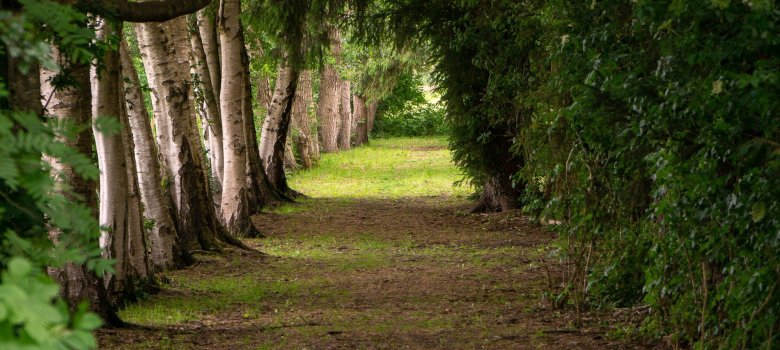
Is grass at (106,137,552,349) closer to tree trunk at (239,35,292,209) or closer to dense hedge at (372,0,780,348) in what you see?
tree trunk at (239,35,292,209)

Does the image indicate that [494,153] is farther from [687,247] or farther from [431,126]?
[431,126]

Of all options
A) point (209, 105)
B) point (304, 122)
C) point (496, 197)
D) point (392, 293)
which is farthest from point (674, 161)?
point (304, 122)

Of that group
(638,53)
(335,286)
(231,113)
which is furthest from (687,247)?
(231,113)

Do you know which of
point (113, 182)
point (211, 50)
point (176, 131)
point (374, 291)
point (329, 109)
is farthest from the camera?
point (329, 109)

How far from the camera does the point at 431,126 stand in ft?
189

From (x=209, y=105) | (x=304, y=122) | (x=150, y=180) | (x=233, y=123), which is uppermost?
(x=209, y=105)

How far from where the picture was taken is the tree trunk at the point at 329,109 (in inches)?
1437

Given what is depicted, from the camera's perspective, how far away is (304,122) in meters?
30.8

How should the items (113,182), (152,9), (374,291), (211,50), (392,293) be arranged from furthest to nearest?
1. (211,50)
2. (374,291)
3. (392,293)
4. (113,182)
5. (152,9)

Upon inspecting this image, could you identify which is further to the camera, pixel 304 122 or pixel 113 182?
pixel 304 122

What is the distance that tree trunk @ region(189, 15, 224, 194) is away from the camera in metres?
16.9

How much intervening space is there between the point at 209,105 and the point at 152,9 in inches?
390

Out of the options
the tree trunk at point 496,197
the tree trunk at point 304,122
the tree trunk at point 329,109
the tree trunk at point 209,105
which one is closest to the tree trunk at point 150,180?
the tree trunk at point 209,105

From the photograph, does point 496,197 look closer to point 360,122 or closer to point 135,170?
point 135,170
